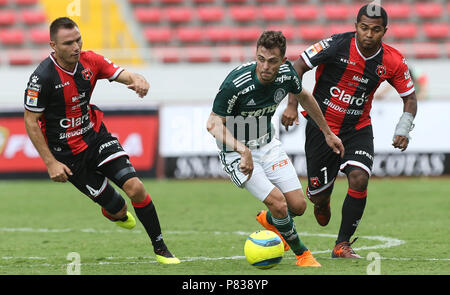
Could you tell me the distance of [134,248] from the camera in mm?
8766

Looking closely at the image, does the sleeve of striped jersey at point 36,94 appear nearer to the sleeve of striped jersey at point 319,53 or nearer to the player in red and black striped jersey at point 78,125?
the player in red and black striped jersey at point 78,125

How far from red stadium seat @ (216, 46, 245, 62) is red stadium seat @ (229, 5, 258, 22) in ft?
6.90

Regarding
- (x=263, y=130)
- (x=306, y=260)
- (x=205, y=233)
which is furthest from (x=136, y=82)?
(x=205, y=233)

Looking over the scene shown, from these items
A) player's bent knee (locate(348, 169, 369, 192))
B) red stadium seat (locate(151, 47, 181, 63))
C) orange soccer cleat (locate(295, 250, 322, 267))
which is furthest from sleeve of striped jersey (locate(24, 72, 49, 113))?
red stadium seat (locate(151, 47, 181, 63))

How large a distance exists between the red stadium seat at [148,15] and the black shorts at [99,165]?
55.0 feet

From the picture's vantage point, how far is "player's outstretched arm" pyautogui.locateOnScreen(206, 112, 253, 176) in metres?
6.82

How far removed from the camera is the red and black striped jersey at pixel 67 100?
740 cm

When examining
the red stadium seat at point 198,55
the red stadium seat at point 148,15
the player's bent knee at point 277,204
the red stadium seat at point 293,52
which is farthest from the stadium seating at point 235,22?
the player's bent knee at point 277,204

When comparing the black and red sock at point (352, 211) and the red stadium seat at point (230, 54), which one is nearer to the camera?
the black and red sock at point (352, 211)

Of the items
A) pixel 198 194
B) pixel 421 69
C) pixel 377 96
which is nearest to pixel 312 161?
pixel 198 194

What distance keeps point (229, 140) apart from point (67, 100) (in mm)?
1679

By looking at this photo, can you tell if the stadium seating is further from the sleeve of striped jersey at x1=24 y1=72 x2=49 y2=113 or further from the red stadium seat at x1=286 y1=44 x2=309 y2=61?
the sleeve of striped jersey at x1=24 y1=72 x2=49 y2=113
